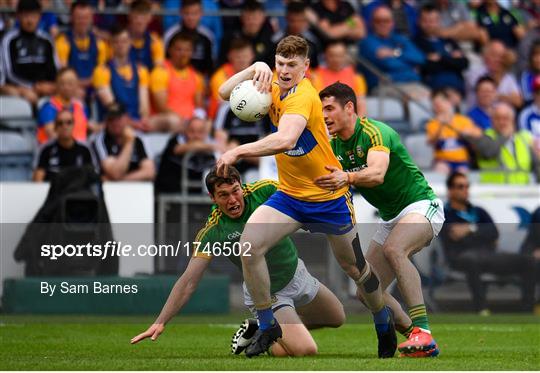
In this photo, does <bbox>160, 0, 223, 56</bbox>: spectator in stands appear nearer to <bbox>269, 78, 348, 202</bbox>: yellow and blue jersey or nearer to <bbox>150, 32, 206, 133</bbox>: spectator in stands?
<bbox>150, 32, 206, 133</bbox>: spectator in stands

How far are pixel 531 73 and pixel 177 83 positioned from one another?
594 centimetres

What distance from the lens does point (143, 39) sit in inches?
694

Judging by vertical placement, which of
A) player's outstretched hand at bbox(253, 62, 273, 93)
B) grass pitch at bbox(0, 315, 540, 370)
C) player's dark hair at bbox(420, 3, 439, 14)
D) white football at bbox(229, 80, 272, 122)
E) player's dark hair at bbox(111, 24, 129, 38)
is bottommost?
grass pitch at bbox(0, 315, 540, 370)

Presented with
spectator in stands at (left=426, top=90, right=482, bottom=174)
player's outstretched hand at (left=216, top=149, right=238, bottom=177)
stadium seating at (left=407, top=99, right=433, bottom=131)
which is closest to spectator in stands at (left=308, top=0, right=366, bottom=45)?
stadium seating at (left=407, top=99, right=433, bottom=131)

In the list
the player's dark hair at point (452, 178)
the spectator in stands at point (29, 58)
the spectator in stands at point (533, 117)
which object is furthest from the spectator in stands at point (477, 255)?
the spectator in stands at point (29, 58)

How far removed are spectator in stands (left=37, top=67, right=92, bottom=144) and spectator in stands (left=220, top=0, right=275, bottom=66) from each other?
2386 millimetres

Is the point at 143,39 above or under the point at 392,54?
above

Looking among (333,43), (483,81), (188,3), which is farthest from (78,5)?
(483,81)

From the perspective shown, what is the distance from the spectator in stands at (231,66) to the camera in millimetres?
17188

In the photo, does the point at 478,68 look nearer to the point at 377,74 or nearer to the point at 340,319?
the point at 377,74

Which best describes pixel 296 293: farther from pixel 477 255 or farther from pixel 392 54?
pixel 392 54

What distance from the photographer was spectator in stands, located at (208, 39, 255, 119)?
17.2 metres

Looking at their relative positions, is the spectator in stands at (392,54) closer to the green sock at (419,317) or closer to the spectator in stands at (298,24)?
the spectator in stands at (298,24)

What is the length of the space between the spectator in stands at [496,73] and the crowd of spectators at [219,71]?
21 mm
